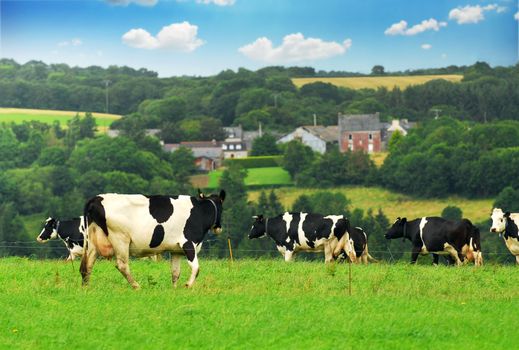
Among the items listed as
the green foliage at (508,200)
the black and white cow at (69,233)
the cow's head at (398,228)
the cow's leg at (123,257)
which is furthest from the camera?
the green foliage at (508,200)

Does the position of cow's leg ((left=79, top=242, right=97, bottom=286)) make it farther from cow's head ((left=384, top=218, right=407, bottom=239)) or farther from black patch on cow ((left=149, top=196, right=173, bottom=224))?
cow's head ((left=384, top=218, right=407, bottom=239))

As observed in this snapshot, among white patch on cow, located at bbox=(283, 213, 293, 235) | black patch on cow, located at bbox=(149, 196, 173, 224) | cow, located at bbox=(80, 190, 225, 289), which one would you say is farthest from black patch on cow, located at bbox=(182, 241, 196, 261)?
white patch on cow, located at bbox=(283, 213, 293, 235)

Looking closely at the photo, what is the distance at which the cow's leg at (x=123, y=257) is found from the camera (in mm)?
20859

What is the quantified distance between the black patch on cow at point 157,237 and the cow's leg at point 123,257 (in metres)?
0.50

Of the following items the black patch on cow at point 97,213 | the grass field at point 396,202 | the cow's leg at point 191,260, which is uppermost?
the black patch on cow at point 97,213

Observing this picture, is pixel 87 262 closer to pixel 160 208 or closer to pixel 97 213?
pixel 97 213

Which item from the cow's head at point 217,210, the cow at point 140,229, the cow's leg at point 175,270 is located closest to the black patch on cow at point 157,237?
the cow at point 140,229

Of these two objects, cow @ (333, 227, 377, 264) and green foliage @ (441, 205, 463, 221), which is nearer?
cow @ (333, 227, 377, 264)

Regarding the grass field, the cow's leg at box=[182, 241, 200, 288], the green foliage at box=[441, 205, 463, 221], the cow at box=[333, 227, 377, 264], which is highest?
the cow's leg at box=[182, 241, 200, 288]

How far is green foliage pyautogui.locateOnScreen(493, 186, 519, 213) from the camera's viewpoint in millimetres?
143250

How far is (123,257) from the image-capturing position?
20969 mm

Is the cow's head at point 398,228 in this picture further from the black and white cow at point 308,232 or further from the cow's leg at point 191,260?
the cow's leg at point 191,260

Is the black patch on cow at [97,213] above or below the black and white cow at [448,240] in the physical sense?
above

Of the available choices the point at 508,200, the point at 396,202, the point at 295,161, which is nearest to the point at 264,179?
the point at 295,161
